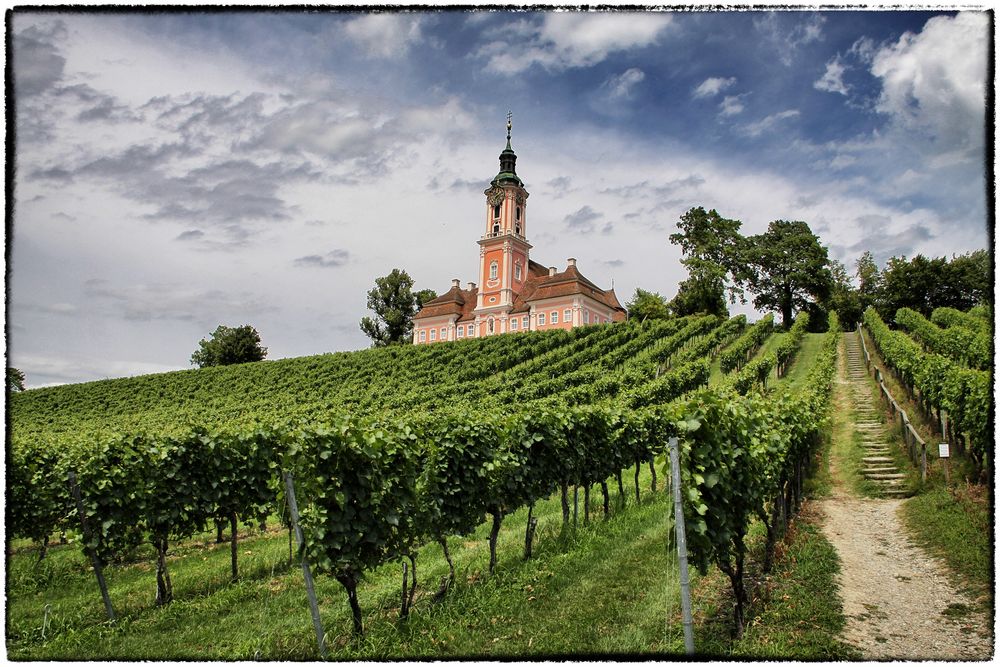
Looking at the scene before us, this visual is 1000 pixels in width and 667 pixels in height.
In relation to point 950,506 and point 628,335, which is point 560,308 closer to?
point 628,335

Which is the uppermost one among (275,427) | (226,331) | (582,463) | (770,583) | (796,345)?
(226,331)

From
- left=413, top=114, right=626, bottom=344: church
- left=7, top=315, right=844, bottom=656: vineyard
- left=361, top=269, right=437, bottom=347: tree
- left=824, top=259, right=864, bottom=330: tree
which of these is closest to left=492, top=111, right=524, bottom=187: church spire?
left=413, top=114, right=626, bottom=344: church

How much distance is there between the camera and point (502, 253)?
219ft

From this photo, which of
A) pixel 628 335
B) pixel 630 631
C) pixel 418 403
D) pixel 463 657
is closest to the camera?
pixel 463 657

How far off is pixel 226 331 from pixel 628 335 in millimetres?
47585

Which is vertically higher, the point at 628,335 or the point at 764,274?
the point at 764,274

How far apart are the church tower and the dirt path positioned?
181 ft

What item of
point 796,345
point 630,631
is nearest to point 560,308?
point 796,345

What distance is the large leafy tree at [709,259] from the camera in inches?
2149

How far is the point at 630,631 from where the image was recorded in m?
5.28

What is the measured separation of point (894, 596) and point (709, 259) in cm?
5245

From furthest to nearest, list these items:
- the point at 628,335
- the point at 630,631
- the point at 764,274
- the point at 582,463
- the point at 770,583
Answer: the point at 764,274
the point at 628,335
the point at 582,463
the point at 770,583
the point at 630,631

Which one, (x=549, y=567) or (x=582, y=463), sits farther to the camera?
(x=582, y=463)

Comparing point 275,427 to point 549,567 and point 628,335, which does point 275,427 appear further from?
point 628,335
